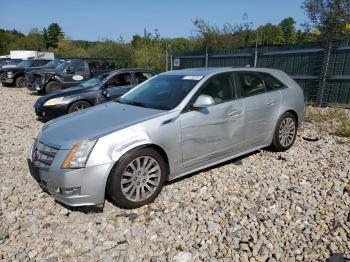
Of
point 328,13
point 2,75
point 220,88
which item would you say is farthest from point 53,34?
point 220,88

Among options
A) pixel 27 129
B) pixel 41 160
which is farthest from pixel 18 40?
pixel 41 160

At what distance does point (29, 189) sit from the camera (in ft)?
13.8

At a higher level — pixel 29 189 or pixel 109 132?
pixel 109 132

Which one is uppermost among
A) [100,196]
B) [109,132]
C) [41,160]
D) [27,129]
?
[109,132]

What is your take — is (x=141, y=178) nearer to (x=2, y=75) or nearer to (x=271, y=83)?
(x=271, y=83)

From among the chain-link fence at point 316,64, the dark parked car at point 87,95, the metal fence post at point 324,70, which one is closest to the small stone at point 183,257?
the dark parked car at point 87,95

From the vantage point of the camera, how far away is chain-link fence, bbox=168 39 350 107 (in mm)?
10039

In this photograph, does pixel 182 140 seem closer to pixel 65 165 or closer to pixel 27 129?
pixel 65 165

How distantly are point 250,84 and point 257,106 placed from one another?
1.23 ft

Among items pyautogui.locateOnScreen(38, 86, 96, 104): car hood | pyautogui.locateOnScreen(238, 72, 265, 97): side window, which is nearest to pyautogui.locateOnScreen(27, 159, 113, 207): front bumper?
pyautogui.locateOnScreen(238, 72, 265, 97): side window

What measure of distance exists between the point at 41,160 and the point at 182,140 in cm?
164

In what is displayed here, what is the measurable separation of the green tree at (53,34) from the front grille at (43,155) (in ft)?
267

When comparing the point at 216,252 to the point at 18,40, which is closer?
the point at 216,252

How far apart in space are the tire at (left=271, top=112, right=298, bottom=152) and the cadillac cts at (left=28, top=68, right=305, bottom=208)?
0.02m
